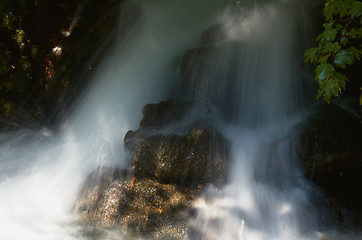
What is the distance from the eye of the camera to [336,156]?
A: 14.9 feet

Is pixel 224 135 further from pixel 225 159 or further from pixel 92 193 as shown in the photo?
pixel 92 193

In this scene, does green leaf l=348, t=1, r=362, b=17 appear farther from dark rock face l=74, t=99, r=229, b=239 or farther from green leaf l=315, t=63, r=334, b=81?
dark rock face l=74, t=99, r=229, b=239

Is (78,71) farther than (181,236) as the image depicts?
Yes

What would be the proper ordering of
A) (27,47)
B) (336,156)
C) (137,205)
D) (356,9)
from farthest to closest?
1. (27,47)
2. (336,156)
3. (137,205)
4. (356,9)

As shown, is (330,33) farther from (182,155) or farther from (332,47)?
(182,155)

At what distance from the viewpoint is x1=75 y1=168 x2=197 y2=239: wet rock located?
4156mm

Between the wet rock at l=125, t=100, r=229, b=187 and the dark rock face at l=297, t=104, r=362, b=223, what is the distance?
59.7 inches

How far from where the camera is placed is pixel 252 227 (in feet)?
13.8

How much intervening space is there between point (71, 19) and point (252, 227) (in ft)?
18.8

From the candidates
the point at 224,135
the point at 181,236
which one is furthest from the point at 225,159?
the point at 181,236

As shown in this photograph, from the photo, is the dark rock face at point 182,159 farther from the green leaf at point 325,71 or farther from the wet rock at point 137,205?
the green leaf at point 325,71

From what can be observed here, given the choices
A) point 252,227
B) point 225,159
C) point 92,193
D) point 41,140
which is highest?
point 41,140

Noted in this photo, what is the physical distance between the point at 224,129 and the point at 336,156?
7.50 feet

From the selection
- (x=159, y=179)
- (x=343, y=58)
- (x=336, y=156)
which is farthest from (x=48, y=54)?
(x=336, y=156)
